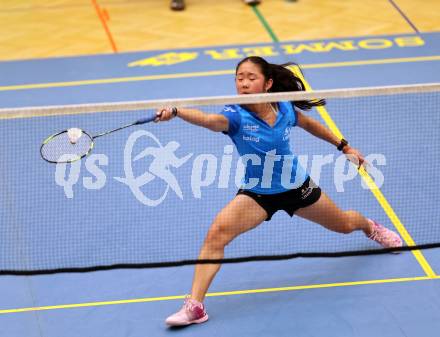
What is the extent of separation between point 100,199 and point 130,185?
0.35m

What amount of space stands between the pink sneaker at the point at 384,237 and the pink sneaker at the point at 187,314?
1658 millimetres

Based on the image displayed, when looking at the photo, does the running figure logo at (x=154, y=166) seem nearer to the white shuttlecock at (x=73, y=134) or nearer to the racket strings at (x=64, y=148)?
the racket strings at (x=64, y=148)

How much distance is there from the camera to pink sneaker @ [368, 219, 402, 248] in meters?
6.96

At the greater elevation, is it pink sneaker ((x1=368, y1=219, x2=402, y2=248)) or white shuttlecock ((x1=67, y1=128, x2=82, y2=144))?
white shuttlecock ((x1=67, y1=128, x2=82, y2=144))

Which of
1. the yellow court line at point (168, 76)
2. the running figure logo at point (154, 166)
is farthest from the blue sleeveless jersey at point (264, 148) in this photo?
the yellow court line at point (168, 76)

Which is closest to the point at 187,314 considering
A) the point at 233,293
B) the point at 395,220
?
the point at 233,293

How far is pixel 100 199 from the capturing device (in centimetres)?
770

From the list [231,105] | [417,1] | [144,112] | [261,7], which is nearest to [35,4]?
[261,7]

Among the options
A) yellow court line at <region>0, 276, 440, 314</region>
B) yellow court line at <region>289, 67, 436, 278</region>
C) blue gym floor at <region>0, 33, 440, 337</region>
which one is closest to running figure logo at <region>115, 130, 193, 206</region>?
blue gym floor at <region>0, 33, 440, 337</region>

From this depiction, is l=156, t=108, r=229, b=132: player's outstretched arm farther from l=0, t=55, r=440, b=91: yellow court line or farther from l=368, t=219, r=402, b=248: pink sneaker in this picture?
l=0, t=55, r=440, b=91: yellow court line

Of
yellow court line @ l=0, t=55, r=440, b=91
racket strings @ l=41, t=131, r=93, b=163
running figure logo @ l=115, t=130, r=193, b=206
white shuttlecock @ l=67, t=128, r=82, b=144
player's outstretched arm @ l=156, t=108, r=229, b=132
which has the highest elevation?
player's outstretched arm @ l=156, t=108, r=229, b=132

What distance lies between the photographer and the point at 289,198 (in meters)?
6.28

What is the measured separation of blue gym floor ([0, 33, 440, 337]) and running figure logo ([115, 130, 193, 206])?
0.10 metres

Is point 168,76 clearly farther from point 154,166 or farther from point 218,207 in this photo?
point 218,207
